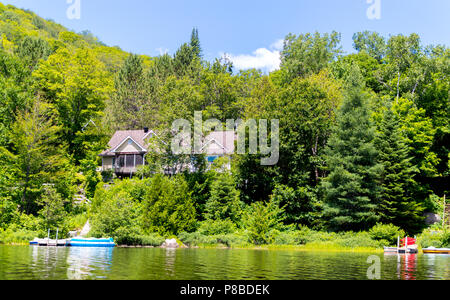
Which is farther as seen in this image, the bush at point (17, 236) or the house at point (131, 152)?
the house at point (131, 152)

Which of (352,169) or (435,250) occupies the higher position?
(352,169)

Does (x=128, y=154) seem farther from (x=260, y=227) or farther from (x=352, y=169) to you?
(x=352, y=169)

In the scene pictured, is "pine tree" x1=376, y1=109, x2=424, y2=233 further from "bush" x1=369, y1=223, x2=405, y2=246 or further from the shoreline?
the shoreline

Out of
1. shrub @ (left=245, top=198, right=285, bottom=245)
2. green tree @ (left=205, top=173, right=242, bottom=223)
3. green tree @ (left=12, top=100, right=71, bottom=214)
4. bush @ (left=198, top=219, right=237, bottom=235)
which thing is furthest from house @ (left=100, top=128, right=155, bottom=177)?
shrub @ (left=245, top=198, right=285, bottom=245)

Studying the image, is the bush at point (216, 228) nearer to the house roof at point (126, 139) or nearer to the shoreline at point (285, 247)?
the shoreline at point (285, 247)

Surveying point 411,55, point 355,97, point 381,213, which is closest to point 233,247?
point 381,213

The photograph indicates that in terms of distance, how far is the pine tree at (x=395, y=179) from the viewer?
39125mm

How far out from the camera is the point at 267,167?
43.4 meters

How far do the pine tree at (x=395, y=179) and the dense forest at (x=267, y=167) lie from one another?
0.12 m

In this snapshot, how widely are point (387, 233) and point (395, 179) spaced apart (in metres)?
5.57

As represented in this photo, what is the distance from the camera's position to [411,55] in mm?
51906

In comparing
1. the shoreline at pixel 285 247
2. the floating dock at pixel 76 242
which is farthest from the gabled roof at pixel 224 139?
the floating dock at pixel 76 242

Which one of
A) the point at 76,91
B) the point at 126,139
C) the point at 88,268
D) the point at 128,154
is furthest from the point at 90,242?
the point at 76,91

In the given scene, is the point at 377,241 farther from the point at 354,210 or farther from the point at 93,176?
the point at 93,176
